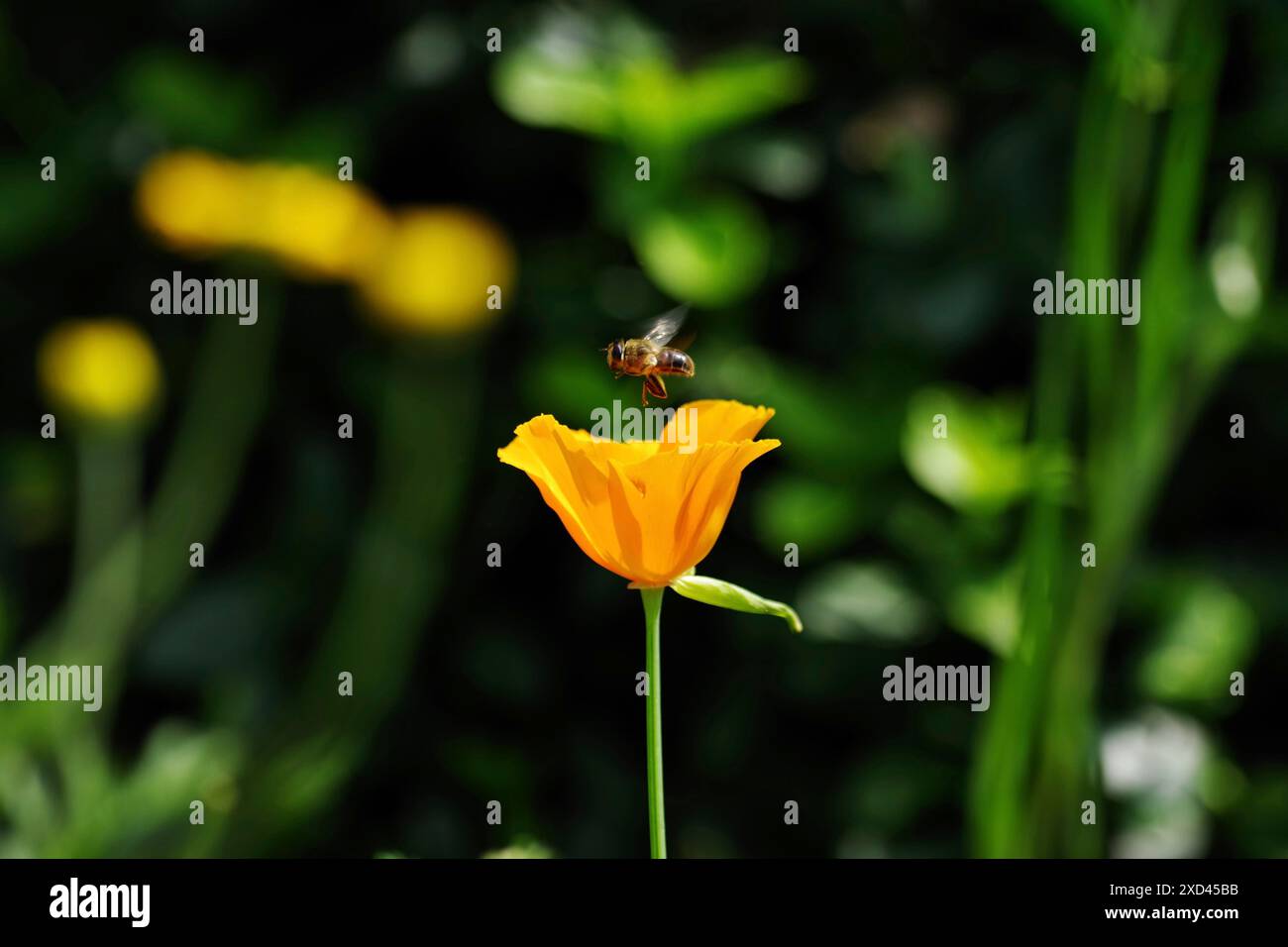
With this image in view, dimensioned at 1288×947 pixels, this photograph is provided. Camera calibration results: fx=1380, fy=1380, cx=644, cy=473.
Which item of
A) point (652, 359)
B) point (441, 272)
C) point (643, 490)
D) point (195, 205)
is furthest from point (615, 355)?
point (195, 205)

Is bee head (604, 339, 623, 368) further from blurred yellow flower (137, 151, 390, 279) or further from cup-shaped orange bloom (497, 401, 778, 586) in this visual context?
blurred yellow flower (137, 151, 390, 279)

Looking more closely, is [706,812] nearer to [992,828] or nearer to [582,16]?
[992,828]

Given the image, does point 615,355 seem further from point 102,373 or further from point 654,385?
point 102,373

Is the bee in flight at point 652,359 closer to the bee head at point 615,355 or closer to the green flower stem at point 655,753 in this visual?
the bee head at point 615,355

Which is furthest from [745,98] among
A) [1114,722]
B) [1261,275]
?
[1114,722]

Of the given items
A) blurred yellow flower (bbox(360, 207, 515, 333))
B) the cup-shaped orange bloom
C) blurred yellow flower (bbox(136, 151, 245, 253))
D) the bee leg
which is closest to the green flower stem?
the cup-shaped orange bloom

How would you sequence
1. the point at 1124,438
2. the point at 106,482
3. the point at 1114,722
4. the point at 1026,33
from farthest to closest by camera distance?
1. the point at 106,482
2. the point at 1026,33
3. the point at 1114,722
4. the point at 1124,438
